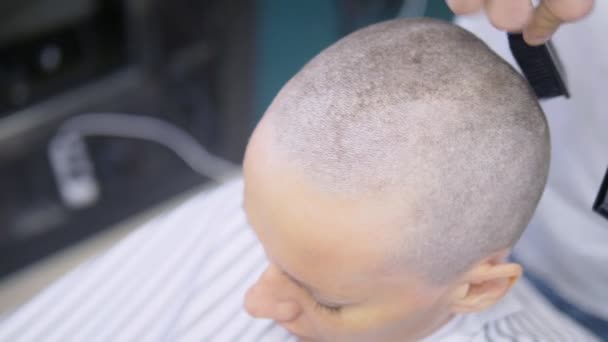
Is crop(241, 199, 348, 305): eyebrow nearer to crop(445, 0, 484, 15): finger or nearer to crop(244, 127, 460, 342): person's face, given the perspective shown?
crop(244, 127, 460, 342): person's face

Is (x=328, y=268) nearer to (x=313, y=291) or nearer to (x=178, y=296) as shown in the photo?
(x=313, y=291)

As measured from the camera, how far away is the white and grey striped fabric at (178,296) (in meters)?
0.86

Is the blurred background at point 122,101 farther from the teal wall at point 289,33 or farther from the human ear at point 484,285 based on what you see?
the human ear at point 484,285

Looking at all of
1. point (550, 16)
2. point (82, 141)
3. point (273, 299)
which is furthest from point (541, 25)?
point (82, 141)

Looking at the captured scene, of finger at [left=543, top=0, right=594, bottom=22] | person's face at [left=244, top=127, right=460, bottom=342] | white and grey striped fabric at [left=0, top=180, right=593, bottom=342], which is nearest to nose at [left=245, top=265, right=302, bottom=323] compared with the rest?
person's face at [left=244, top=127, right=460, bottom=342]

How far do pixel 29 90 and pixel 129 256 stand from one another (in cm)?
58

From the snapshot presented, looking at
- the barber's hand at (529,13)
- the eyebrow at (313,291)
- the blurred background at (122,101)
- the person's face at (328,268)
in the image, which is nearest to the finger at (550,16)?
the barber's hand at (529,13)

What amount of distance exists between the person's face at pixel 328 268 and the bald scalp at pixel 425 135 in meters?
0.02

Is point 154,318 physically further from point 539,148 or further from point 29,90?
point 29,90

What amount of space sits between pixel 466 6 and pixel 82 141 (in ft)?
3.70

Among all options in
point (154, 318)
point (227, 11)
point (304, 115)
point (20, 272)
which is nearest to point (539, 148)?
point (304, 115)

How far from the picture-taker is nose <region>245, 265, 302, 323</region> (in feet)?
2.33

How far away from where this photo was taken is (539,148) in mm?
635

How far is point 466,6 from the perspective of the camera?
1.97 feet
